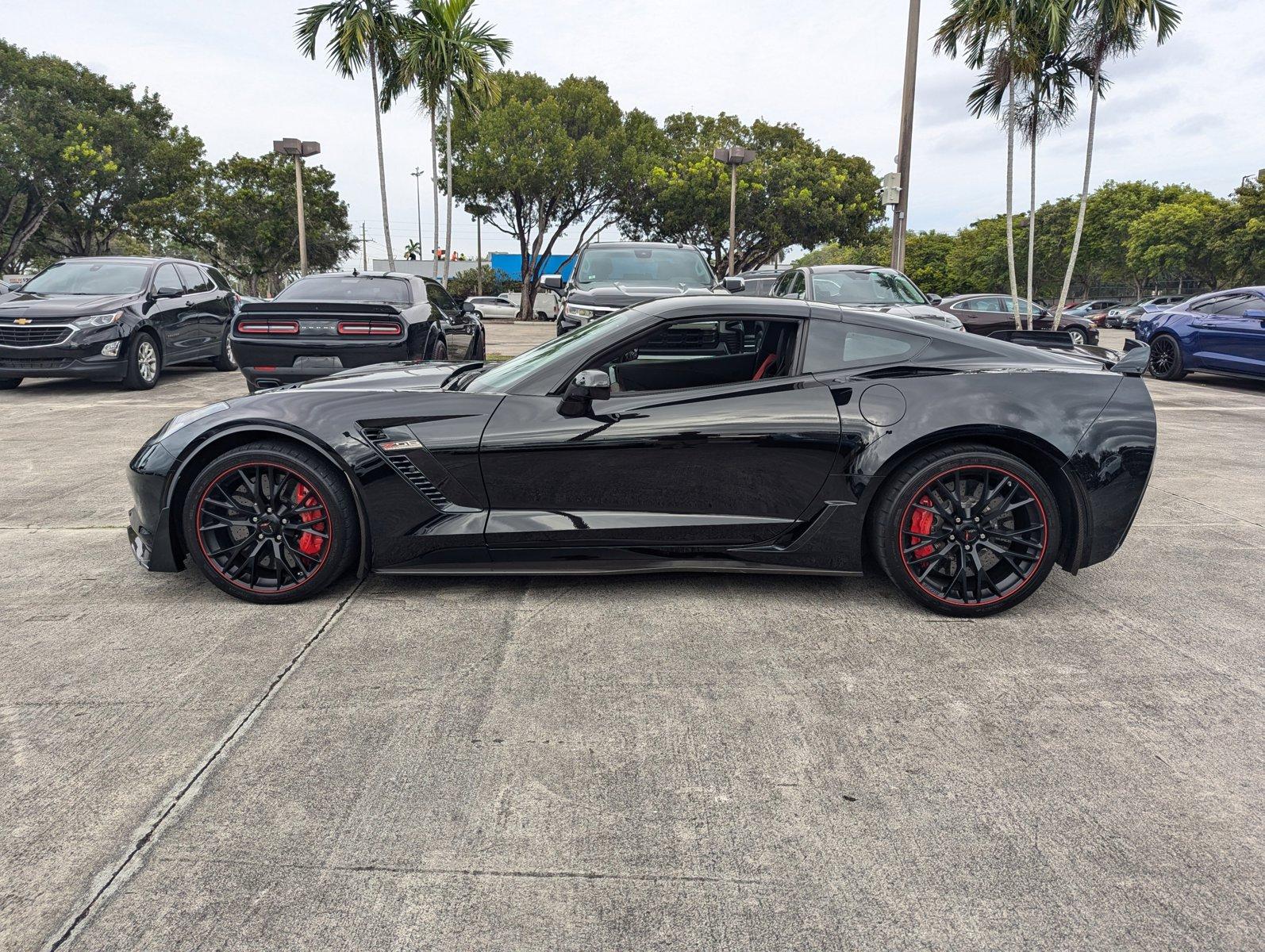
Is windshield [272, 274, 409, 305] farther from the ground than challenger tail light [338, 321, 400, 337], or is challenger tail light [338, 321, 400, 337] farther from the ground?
windshield [272, 274, 409, 305]

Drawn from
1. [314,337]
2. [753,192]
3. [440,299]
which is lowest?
[314,337]

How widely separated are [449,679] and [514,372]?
1441 mm

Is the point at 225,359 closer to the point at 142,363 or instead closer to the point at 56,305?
the point at 142,363

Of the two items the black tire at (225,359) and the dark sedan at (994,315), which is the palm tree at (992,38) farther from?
the black tire at (225,359)

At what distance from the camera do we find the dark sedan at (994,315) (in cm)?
2195

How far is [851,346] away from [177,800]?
289 centimetres

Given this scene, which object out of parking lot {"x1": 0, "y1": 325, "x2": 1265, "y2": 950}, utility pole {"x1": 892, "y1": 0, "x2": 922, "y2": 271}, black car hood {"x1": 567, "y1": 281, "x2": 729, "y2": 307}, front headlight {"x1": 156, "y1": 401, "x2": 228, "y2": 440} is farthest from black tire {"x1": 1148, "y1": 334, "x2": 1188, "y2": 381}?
front headlight {"x1": 156, "y1": 401, "x2": 228, "y2": 440}

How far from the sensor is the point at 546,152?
1383 inches

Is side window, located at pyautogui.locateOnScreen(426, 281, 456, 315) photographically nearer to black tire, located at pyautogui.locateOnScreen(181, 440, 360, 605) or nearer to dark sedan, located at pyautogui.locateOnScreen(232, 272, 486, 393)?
dark sedan, located at pyautogui.locateOnScreen(232, 272, 486, 393)

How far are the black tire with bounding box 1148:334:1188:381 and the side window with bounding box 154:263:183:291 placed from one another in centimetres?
1359

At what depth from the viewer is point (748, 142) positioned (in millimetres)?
41344

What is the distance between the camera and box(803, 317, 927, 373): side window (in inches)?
147

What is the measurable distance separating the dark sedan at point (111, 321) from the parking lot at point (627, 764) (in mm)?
6962

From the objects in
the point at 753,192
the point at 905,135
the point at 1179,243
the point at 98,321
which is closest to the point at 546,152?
the point at 753,192
